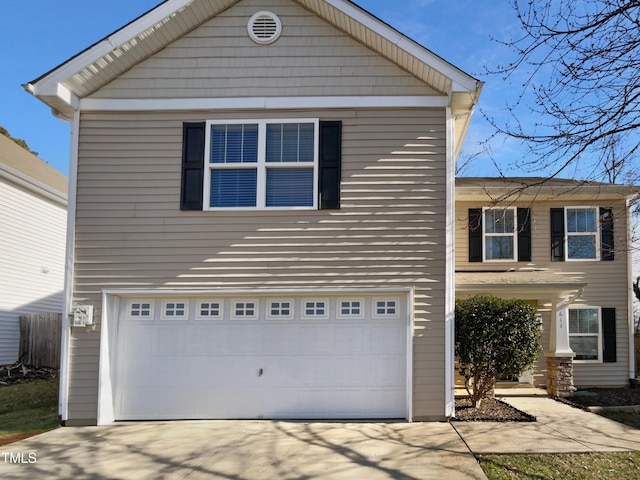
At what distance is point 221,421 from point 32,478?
294 centimetres

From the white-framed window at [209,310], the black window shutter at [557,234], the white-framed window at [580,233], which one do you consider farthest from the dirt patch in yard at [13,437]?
the white-framed window at [580,233]

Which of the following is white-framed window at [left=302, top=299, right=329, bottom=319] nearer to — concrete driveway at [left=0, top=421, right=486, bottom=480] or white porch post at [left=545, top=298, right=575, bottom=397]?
concrete driveway at [left=0, top=421, right=486, bottom=480]

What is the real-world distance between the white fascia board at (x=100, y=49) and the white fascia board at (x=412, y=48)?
2.81 metres

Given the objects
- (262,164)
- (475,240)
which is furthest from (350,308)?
(475,240)

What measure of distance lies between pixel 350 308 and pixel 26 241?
36.2 feet

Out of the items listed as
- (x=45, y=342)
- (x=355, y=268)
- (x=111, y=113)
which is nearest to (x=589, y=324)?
(x=355, y=268)

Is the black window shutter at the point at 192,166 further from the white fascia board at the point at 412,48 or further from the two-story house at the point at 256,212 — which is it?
the white fascia board at the point at 412,48

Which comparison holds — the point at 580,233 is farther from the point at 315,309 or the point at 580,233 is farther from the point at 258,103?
the point at 258,103

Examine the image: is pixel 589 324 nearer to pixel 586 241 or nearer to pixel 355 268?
pixel 586 241

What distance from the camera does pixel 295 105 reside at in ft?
29.0

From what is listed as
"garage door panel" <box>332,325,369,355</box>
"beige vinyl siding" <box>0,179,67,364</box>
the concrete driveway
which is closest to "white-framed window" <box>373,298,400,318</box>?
"garage door panel" <box>332,325,369,355</box>

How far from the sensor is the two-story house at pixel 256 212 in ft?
28.1

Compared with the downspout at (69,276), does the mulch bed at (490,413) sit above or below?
below

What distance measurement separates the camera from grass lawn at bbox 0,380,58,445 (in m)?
8.28
